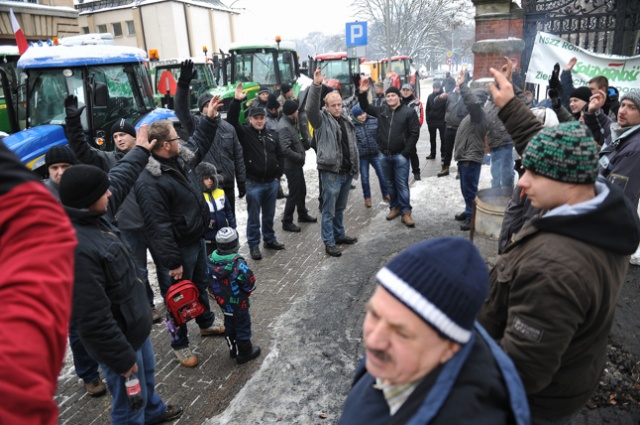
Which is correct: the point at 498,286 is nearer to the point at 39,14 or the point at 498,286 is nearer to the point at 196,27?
the point at 39,14

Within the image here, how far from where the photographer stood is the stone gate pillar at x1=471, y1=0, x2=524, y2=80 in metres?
8.23

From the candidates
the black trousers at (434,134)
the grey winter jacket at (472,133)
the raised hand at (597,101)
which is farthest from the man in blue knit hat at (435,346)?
the black trousers at (434,134)

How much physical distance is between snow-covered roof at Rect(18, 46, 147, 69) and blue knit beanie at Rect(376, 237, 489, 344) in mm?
8081

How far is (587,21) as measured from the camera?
7.46m

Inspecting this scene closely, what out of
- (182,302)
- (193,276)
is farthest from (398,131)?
(182,302)

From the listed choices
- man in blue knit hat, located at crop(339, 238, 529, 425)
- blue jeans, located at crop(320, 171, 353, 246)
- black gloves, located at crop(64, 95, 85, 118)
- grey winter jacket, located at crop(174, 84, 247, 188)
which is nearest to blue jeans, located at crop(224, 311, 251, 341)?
black gloves, located at crop(64, 95, 85, 118)

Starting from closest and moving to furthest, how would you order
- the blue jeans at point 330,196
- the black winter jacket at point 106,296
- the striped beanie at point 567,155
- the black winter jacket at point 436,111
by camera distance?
the striped beanie at point 567,155 → the black winter jacket at point 106,296 → the blue jeans at point 330,196 → the black winter jacket at point 436,111

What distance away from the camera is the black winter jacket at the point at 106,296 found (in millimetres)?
2397

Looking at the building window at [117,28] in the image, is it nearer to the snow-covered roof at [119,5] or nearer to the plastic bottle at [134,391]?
the snow-covered roof at [119,5]

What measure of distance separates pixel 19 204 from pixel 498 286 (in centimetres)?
183

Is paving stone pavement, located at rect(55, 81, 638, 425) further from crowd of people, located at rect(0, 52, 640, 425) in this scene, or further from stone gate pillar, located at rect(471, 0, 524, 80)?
stone gate pillar, located at rect(471, 0, 524, 80)

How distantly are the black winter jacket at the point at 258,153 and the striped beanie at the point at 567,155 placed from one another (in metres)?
4.61

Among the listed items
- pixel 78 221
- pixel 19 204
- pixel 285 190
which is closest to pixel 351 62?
pixel 285 190

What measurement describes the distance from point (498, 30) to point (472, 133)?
305 cm
